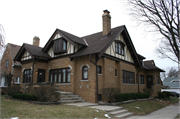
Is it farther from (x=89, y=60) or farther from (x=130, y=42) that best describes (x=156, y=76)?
(x=89, y=60)

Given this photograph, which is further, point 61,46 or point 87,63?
point 61,46

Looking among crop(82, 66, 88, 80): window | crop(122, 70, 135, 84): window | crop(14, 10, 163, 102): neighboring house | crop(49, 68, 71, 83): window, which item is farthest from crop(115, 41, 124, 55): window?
crop(49, 68, 71, 83): window

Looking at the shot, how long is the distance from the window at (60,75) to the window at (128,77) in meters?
7.05

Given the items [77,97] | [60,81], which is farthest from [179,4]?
[60,81]

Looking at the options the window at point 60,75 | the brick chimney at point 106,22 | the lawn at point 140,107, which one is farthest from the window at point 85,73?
the brick chimney at point 106,22

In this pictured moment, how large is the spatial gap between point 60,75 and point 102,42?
239 inches

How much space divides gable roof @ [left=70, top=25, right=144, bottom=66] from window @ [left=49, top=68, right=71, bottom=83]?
2.62 meters

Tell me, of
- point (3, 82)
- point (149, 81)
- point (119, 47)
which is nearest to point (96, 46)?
point (119, 47)

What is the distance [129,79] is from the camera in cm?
1980

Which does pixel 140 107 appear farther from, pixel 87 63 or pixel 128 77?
pixel 128 77

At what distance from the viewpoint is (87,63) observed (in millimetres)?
14734

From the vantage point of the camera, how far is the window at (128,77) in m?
18.7

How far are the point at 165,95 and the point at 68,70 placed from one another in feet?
50.6

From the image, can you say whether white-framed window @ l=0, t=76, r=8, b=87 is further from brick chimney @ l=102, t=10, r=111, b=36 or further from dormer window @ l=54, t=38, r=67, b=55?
brick chimney @ l=102, t=10, r=111, b=36
